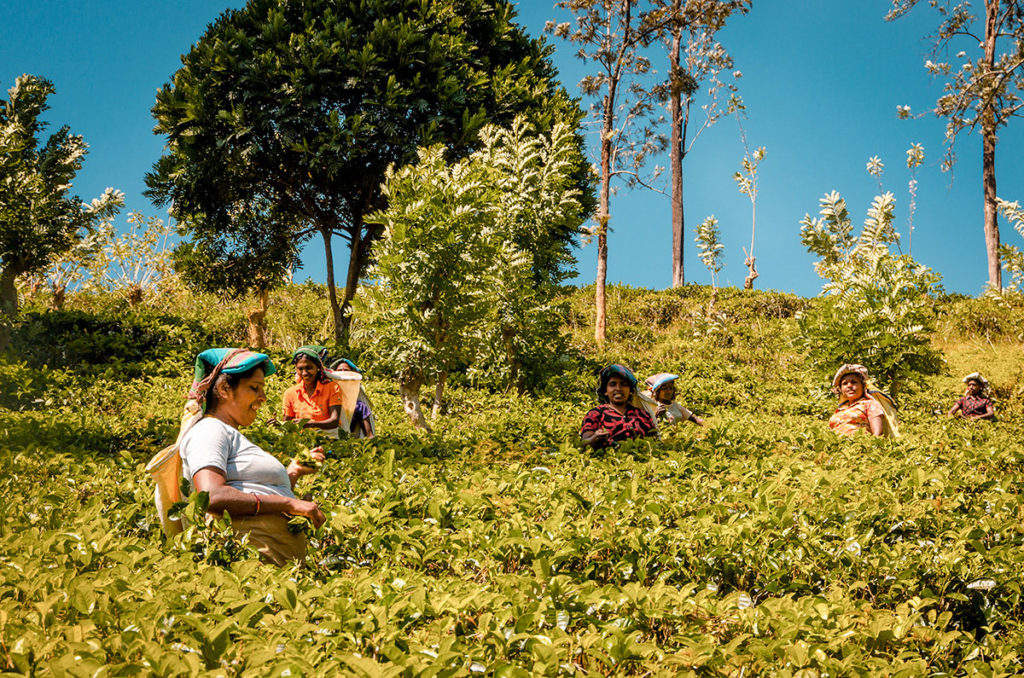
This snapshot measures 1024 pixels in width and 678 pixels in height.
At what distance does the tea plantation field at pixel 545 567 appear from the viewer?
2.22 metres

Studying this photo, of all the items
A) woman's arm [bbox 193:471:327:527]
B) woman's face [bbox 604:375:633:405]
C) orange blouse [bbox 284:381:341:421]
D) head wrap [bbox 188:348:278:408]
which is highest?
head wrap [bbox 188:348:278:408]

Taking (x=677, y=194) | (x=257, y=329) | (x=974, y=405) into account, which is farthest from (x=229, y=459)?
(x=677, y=194)

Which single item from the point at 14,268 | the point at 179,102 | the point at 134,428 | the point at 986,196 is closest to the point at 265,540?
the point at 134,428

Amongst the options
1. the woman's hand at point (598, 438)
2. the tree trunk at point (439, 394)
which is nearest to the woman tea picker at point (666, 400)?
the woman's hand at point (598, 438)

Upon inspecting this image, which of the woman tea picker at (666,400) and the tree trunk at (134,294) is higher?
the tree trunk at (134,294)

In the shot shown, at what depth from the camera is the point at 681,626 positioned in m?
2.64

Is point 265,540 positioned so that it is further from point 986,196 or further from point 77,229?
point 986,196

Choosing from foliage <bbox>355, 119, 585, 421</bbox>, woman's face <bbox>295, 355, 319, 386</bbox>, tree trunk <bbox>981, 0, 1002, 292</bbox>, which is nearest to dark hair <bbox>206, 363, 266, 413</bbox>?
woman's face <bbox>295, 355, 319, 386</bbox>

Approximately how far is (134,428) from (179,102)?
33.4ft

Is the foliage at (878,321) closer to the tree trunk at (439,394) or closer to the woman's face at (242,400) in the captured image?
the tree trunk at (439,394)

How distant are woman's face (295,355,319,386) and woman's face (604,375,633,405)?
3161 mm

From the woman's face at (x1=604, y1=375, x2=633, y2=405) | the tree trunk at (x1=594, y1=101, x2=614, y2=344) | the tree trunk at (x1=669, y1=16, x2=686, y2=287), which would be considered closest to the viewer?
the woman's face at (x1=604, y1=375, x2=633, y2=405)

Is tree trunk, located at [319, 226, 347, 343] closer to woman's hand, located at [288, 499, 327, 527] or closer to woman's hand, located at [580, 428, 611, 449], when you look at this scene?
woman's hand, located at [580, 428, 611, 449]

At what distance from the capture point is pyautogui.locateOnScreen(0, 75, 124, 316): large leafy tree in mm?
14773
